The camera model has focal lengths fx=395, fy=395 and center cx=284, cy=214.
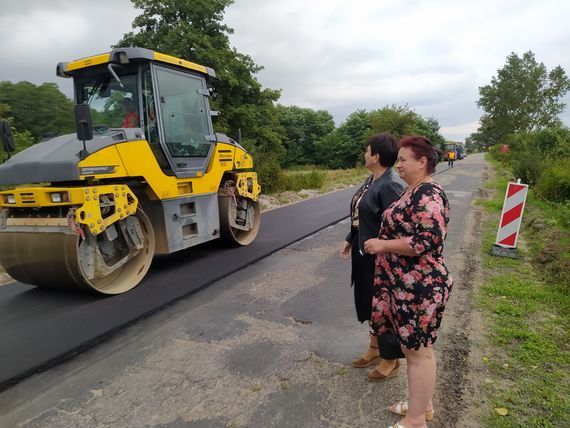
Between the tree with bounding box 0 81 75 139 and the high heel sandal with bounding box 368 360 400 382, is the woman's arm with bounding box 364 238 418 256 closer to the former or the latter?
the high heel sandal with bounding box 368 360 400 382

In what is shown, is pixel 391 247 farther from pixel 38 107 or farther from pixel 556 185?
pixel 38 107

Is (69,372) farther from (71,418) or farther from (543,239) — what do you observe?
(543,239)

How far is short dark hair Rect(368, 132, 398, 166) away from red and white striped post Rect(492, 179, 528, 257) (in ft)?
12.6

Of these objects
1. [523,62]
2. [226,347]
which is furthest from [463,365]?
[523,62]

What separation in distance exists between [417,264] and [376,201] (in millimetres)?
657

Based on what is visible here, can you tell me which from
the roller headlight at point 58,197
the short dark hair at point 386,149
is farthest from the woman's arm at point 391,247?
the roller headlight at point 58,197

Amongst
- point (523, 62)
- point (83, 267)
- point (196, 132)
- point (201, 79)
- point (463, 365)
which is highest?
point (523, 62)

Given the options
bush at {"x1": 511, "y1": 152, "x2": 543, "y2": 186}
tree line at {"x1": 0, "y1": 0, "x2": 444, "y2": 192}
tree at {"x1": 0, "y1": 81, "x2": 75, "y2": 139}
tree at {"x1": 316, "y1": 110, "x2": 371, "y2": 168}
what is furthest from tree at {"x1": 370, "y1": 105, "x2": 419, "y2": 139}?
tree at {"x1": 0, "y1": 81, "x2": 75, "y2": 139}

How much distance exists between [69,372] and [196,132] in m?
3.72

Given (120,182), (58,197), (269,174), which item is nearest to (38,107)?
(269,174)

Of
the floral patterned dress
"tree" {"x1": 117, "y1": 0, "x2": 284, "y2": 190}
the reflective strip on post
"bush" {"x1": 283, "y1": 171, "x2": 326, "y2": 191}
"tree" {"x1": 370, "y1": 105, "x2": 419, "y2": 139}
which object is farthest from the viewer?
"tree" {"x1": 370, "y1": 105, "x2": 419, "y2": 139}

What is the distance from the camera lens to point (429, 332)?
2086mm

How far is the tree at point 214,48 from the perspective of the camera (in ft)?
60.3

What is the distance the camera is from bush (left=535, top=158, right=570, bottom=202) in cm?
973
